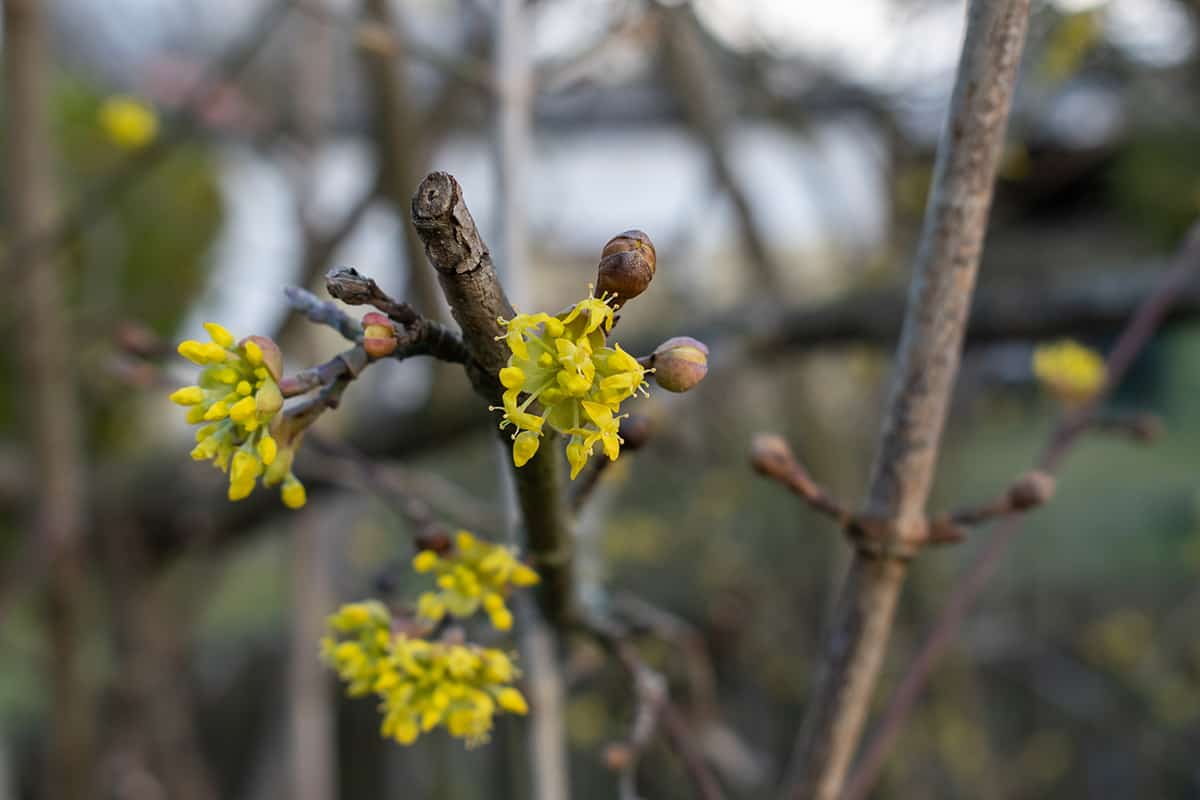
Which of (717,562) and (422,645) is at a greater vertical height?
(717,562)

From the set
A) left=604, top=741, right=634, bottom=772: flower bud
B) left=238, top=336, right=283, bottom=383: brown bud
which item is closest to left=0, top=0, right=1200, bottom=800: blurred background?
left=604, top=741, right=634, bottom=772: flower bud


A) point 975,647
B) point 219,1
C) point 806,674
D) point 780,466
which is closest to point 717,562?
point 806,674

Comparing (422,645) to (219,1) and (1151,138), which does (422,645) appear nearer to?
(1151,138)

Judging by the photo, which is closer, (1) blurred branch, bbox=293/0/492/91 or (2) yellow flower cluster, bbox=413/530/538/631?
(2) yellow flower cluster, bbox=413/530/538/631

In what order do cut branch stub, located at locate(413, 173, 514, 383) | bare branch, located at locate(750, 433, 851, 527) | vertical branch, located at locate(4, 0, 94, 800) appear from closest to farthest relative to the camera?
1. cut branch stub, located at locate(413, 173, 514, 383)
2. bare branch, located at locate(750, 433, 851, 527)
3. vertical branch, located at locate(4, 0, 94, 800)

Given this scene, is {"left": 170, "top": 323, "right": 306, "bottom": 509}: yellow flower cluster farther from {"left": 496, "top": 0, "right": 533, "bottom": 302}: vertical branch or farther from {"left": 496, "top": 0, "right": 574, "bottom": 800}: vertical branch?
{"left": 496, "top": 0, "right": 533, "bottom": 302}: vertical branch

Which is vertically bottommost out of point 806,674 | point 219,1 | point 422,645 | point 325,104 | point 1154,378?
point 422,645
